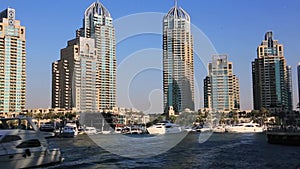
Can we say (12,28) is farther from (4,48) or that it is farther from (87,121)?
(87,121)

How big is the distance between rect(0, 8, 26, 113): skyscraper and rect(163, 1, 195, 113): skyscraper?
75.6m

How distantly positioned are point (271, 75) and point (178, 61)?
111041 mm

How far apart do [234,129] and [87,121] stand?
5444cm

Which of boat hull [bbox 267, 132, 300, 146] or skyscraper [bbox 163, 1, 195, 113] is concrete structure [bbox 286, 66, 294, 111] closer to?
skyscraper [bbox 163, 1, 195, 113]

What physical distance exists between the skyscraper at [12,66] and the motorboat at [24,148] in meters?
115

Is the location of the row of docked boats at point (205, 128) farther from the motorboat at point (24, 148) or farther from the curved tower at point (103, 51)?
the motorboat at point (24, 148)

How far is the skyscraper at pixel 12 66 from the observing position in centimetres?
13600

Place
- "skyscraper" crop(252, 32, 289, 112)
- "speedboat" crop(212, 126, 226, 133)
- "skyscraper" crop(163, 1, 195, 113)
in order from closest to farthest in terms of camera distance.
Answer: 1. "skyscraper" crop(163, 1, 195, 113)
2. "speedboat" crop(212, 126, 226, 133)
3. "skyscraper" crop(252, 32, 289, 112)

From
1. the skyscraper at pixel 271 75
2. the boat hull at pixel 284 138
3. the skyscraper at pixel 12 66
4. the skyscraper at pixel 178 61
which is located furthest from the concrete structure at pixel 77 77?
the boat hull at pixel 284 138

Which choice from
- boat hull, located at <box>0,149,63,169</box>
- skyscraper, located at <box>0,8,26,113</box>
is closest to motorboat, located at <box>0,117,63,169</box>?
boat hull, located at <box>0,149,63,169</box>

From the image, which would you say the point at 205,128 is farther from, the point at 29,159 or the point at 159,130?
the point at 29,159

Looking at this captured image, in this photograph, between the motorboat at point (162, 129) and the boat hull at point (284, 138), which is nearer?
the boat hull at point (284, 138)

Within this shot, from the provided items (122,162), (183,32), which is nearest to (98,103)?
(183,32)

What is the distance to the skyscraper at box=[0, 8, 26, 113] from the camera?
5354 inches
